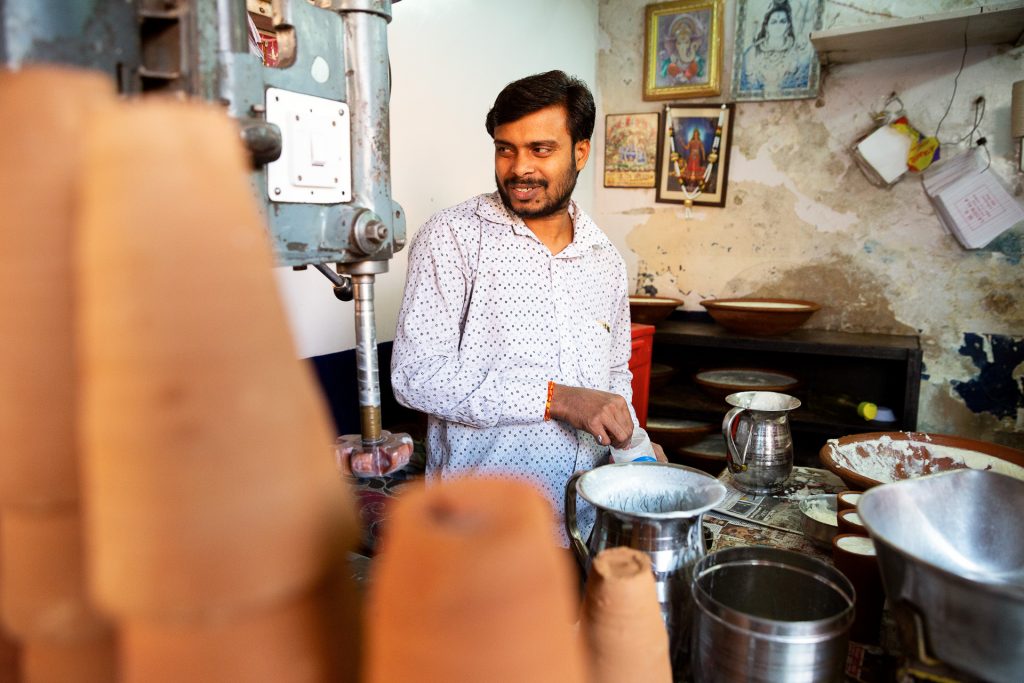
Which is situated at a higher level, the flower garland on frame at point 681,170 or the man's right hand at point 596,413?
the flower garland on frame at point 681,170

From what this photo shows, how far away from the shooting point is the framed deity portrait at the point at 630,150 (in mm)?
4098

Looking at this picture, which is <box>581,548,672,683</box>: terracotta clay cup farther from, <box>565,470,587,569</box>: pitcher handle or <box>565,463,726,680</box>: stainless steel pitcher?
<box>565,470,587,569</box>: pitcher handle

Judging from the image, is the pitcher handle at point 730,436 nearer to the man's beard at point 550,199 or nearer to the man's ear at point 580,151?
the man's beard at point 550,199

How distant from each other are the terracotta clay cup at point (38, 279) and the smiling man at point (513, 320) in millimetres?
1419

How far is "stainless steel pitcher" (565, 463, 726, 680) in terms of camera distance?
0.83m

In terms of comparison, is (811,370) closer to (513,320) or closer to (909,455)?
(909,455)

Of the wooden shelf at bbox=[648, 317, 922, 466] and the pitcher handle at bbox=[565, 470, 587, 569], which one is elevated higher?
the pitcher handle at bbox=[565, 470, 587, 569]

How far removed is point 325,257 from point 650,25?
12.3 feet

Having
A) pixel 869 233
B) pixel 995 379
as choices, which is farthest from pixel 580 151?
pixel 995 379

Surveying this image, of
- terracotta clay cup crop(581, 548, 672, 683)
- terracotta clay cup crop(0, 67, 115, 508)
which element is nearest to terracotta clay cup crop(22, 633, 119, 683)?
terracotta clay cup crop(0, 67, 115, 508)

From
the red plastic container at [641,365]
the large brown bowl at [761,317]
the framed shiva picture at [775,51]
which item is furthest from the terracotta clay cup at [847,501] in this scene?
the framed shiva picture at [775,51]

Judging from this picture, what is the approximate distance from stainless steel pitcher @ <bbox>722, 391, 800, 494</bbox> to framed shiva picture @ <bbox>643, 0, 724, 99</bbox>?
2.75 meters

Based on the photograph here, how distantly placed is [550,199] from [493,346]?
48cm

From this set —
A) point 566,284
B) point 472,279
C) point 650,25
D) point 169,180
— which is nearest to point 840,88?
point 650,25
